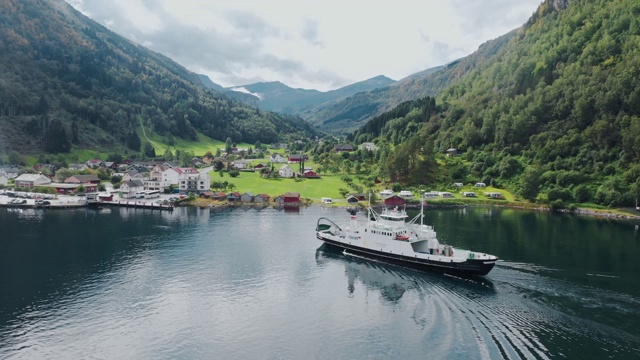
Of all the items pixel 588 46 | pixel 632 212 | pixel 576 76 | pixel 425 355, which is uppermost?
pixel 588 46

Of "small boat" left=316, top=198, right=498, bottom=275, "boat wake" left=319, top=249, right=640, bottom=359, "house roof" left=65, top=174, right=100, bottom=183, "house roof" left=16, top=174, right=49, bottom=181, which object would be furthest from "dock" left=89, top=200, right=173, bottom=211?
"boat wake" left=319, top=249, right=640, bottom=359

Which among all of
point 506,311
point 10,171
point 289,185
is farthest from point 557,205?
point 10,171

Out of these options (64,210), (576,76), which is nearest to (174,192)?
(64,210)

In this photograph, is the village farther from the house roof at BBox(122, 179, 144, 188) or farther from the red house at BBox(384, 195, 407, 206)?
the red house at BBox(384, 195, 407, 206)

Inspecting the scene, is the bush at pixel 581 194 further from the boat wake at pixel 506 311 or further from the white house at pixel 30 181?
the white house at pixel 30 181

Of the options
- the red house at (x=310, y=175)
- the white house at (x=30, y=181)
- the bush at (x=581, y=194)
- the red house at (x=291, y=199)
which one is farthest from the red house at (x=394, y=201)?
the white house at (x=30, y=181)

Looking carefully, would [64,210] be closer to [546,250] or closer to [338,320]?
[338,320]
